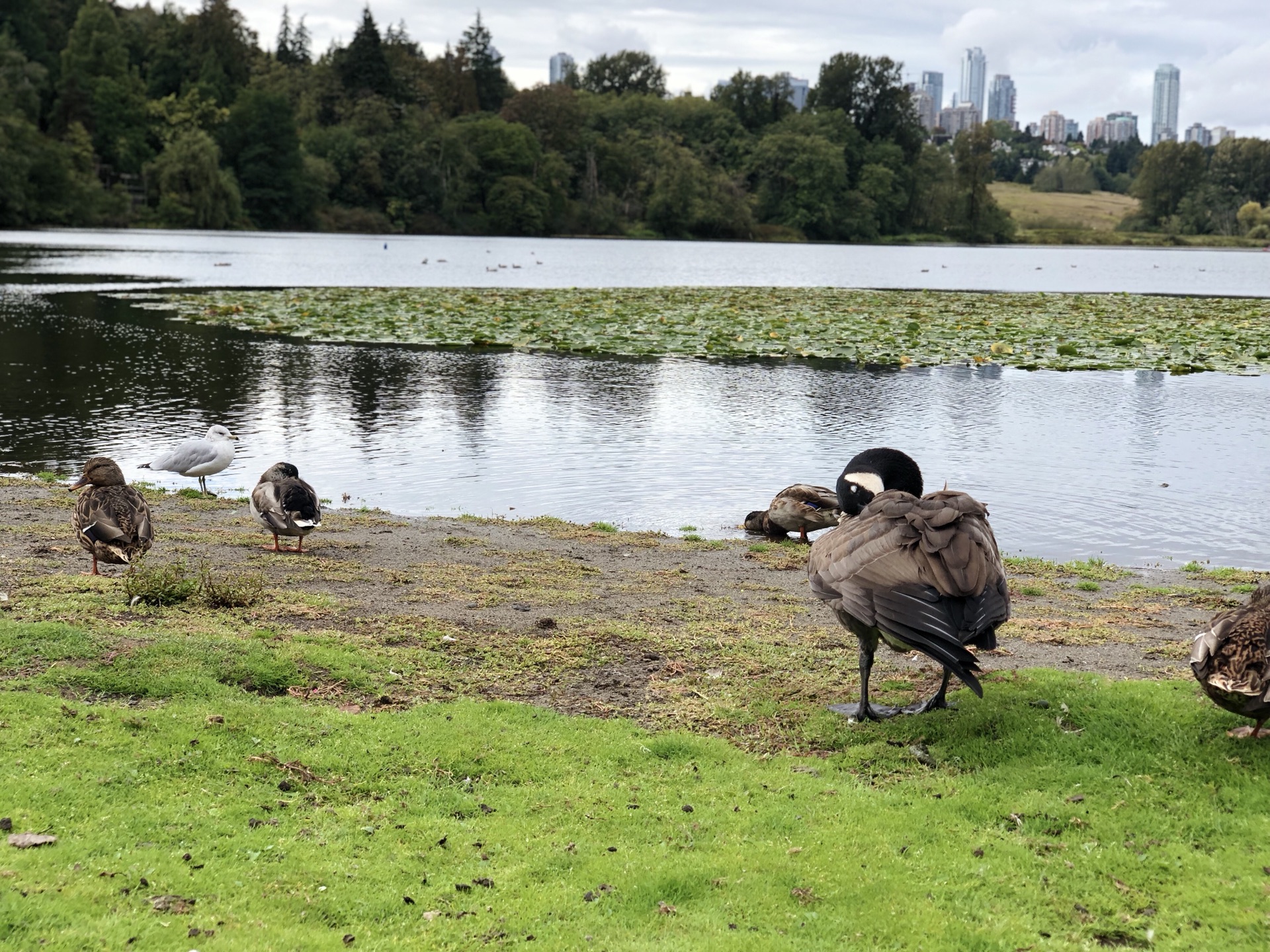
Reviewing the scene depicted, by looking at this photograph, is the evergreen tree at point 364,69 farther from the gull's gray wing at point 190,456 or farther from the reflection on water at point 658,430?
the gull's gray wing at point 190,456

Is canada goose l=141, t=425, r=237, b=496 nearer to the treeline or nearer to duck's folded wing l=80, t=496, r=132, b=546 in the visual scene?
duck's folded wing l=80, t=496, r=132, b=546

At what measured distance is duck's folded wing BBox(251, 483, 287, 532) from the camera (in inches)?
452

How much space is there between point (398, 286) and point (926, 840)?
4997 centimetres

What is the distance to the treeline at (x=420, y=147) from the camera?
11762 cm

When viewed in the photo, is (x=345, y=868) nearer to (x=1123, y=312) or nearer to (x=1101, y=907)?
(x=1101, y=907)

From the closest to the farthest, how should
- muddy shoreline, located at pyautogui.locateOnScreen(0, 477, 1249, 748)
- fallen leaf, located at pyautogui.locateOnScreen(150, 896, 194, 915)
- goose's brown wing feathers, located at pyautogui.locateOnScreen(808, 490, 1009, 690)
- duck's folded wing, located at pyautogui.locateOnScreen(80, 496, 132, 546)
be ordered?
fallen leaf, located at pyautogui.locateOnScreen(150, 896, 194, 915), goose's brown wing feathers, located at pyautogui.locateOnScreen(808, 490, 1009, 690), muddy shoreline, located at pyautogui.locateOnScreen(0, 477, 1249, 748), duck's folded wing, located at pyautogui.locateOnScreen(80, 496, 132, 546)

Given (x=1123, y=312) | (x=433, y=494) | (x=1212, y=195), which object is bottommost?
(x=433, y=494)

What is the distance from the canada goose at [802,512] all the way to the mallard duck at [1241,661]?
25.5 feet

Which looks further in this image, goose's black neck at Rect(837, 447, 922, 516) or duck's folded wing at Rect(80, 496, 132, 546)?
duck's folded wing at Rect(80, 496, 132, 546)

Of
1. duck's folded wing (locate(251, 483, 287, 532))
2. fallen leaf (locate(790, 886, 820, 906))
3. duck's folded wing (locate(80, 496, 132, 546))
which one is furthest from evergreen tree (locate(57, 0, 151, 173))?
fallen leaf (locate(790, 886, 820, 906))

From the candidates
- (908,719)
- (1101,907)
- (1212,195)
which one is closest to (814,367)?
(908,719)

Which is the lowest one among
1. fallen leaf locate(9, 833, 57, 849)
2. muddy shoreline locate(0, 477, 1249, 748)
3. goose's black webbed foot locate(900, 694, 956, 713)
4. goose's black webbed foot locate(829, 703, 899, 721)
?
muddy shoreline locate(0, 477, 1249, 748)

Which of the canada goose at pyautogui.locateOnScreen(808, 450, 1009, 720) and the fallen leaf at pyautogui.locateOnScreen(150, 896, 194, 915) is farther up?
the canada goose at pyautogui.locateOnScreen(808, 450, 1009, 720)

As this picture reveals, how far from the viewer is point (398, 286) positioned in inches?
2060
